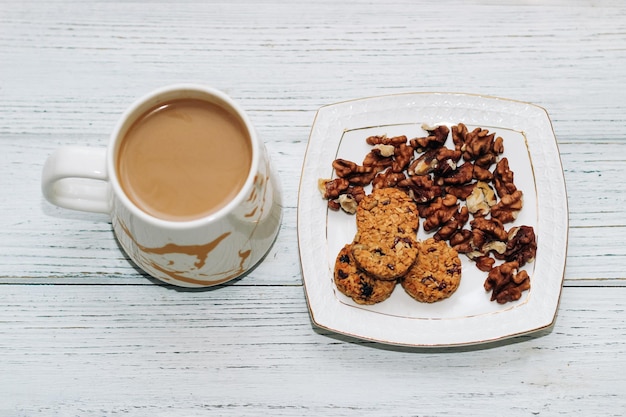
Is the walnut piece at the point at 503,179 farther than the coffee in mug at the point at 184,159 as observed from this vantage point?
Yes

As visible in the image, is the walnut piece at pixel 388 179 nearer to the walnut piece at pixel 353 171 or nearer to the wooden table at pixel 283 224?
the walnut piece at pixel 353 171

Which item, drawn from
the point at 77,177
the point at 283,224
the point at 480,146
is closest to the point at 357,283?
the point at 283,224

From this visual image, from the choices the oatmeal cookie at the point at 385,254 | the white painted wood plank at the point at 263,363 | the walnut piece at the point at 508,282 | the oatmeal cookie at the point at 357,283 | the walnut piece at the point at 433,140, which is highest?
the walnut piece at the point at 433,140

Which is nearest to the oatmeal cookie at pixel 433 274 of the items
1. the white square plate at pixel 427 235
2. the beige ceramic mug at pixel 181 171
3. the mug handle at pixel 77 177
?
the white square plate at pixel 427 235

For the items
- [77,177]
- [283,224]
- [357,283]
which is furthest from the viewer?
[283,224]

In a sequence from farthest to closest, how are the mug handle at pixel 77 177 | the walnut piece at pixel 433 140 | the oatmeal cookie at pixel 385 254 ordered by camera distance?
the walnut piece at pixel 433 140, the oatmeal cookie at pixel 385 254, the mug handle at pixel 77 177

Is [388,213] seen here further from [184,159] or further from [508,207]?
[184,159]

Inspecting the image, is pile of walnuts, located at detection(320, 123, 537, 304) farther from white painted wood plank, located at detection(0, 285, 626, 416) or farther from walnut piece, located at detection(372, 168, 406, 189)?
white painted wood plank, located at detection(0, 285, 626, 416)
